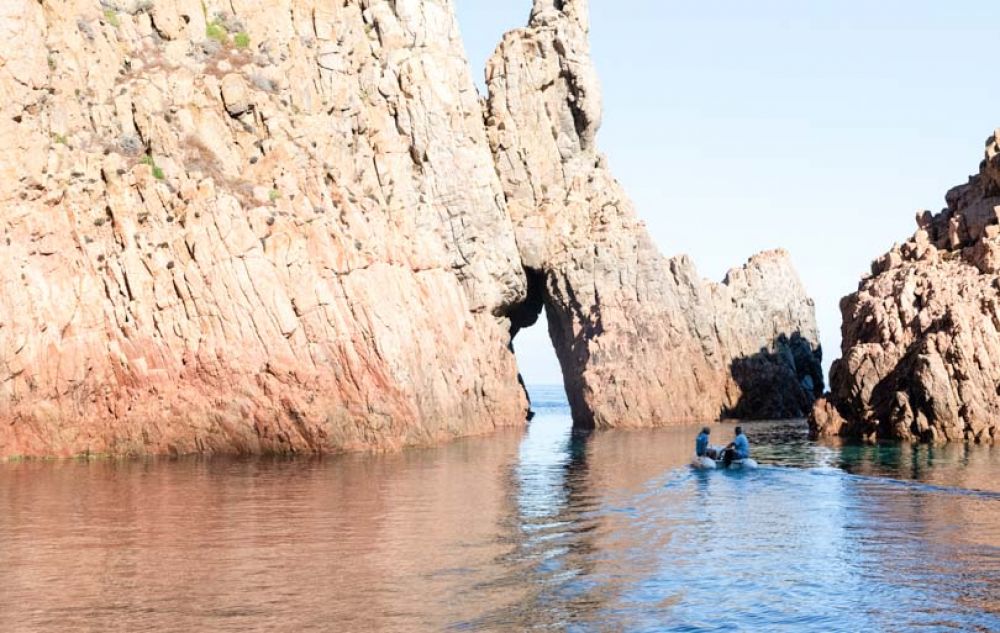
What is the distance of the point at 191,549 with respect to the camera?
32531mm

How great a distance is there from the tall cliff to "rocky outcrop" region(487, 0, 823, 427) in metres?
0.33

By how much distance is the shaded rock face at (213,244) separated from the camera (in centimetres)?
6234

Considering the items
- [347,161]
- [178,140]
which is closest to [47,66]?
[178,140]

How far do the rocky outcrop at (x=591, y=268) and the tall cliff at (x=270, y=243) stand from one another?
12.8 inches

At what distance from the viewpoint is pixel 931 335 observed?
240 feet

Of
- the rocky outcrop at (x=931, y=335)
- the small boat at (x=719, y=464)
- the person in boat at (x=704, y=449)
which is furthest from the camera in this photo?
the rocky outcrop at (x=931, y=335)

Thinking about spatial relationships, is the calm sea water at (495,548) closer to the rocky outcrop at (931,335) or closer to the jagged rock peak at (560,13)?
the rocky outcrop at (931,335)

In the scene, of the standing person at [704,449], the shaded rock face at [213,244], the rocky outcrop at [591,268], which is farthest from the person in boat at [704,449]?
the rocky outcrop at [591,268]

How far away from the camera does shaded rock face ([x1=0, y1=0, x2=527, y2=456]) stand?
2454 inches

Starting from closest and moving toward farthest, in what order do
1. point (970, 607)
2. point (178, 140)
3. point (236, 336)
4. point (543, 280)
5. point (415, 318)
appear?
point (970, 607) → point (236, 336) → point (178, 140) → point (415, 318) → point (543, 280)

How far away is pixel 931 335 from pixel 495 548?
49155 mm

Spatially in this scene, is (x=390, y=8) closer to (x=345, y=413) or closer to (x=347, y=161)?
(x=347, y=161)

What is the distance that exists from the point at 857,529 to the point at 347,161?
49.1 meters

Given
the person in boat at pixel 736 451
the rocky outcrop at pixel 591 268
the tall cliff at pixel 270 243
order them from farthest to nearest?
the rocky outcrop at pixel 591 268, the tall cliff at pixel 270 243, the person in boat at pixel 736 451
